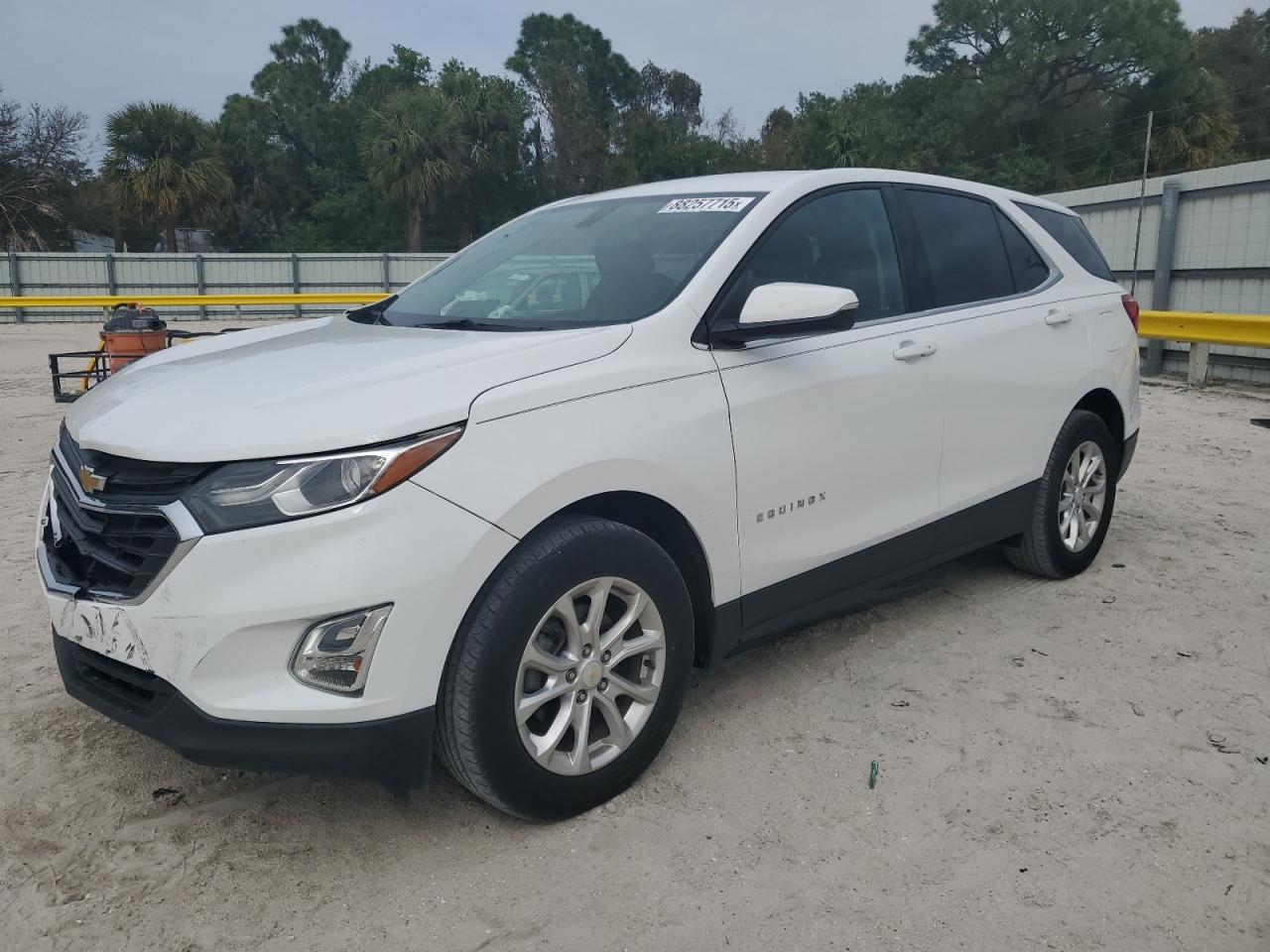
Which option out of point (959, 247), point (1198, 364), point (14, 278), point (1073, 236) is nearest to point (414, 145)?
point (14, 278)

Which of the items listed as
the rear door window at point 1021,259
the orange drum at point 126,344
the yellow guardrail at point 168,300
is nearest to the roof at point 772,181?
the rear door window at point 1021,259

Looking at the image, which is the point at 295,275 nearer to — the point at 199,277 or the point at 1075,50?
the point at 199,277

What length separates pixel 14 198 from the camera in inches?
1415

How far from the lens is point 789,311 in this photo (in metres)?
2.96

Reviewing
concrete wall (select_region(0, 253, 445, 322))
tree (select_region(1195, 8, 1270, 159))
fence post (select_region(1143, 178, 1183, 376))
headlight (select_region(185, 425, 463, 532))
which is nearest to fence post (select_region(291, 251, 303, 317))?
concrete wall (select_region(0, 253, 445, 322))

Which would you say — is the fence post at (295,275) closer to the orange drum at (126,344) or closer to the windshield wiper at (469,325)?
the orange drum at (126,344)

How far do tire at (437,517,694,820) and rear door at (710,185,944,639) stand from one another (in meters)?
0.41

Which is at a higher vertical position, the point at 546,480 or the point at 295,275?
the point at 295,275

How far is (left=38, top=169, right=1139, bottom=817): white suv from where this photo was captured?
2.35 m

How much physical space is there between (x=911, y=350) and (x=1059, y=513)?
1.42 m

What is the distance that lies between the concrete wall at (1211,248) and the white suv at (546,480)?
28.4 feet

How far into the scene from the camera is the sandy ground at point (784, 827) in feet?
7.96

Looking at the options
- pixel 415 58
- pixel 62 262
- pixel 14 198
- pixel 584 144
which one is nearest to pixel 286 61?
pixel 415 58

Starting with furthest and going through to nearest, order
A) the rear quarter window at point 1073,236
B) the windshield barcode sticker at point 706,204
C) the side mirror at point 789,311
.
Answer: the rear quarter window at point 1073,236 < the windshield barcode sticker at point 706,204 < the side mirror at point 789,311
